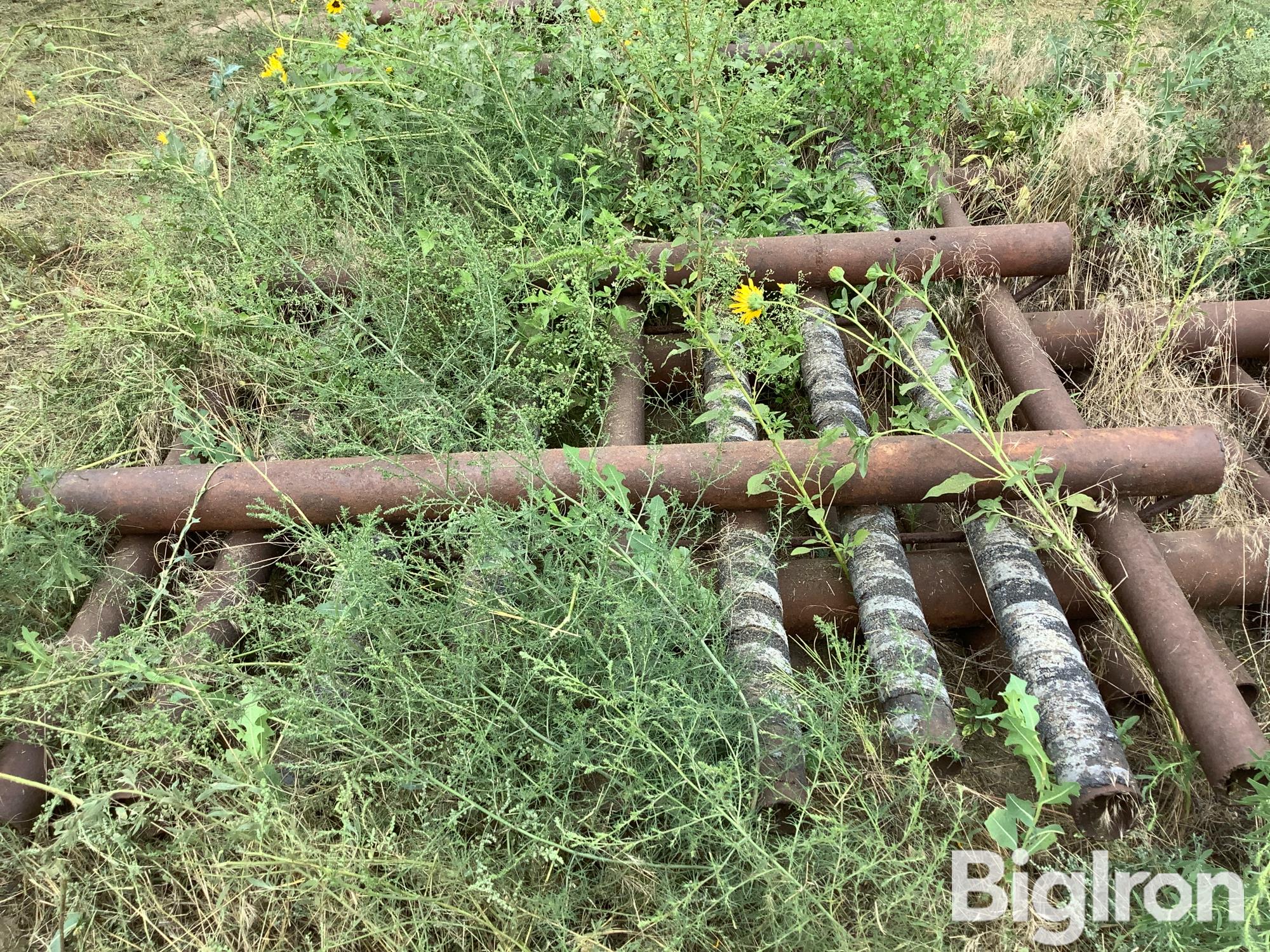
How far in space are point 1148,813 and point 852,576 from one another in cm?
99

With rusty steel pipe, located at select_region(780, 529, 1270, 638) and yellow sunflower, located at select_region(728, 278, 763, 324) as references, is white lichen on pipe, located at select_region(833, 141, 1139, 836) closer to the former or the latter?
rusty steel pipe, located at select_region(780, 529, 1270, 638)

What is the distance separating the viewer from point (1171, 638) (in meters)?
2.35

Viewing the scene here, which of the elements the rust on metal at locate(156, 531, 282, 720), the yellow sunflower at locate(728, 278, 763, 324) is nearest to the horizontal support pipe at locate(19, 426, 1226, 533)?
the rust on metal at locate(156, 531, 282, 720)

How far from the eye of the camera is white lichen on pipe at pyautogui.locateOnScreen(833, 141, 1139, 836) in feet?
6.81

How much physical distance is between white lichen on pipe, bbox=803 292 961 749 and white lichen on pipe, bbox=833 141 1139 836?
9.0 inches

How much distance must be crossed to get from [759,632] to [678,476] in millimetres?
553

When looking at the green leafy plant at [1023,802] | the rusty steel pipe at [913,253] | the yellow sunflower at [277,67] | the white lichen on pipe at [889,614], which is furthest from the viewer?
the yellow sunflower at [277,67]

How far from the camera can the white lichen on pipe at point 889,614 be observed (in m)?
2.22

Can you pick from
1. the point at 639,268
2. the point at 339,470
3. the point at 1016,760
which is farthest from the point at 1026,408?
the point at 339,470

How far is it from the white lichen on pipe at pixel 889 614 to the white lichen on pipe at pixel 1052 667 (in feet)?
Result: 0.75

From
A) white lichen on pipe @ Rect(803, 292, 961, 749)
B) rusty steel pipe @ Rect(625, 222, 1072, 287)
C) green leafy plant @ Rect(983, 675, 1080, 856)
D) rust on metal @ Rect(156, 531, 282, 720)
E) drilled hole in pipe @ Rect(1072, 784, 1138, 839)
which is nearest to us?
green leafy plant @ Rect(983, 675, 1080, 856)

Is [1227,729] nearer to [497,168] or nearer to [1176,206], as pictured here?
[1176,206]

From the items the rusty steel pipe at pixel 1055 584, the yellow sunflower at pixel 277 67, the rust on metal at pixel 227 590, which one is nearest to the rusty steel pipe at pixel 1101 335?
the rusty steel pipe at pixel 1055 584

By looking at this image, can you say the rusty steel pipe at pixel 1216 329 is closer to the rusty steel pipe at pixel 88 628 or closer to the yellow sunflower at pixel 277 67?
the rusty steel pipe at pixel 88 628
